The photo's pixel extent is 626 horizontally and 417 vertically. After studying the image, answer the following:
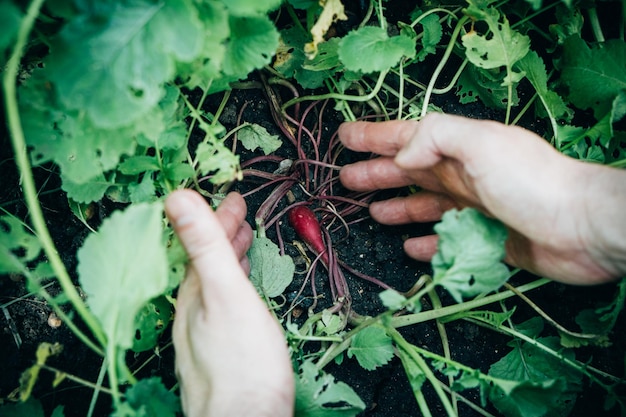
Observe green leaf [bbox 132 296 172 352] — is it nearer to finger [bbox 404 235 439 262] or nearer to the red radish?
the red radish

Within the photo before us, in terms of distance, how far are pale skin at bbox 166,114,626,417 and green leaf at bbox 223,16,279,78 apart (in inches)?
15.9

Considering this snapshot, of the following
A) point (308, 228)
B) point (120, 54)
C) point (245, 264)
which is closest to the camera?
point (120, 54)

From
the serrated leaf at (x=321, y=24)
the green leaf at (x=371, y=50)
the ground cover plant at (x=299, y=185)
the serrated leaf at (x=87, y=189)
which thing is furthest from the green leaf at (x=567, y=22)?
the serrated leaf at (x=87, y=189)

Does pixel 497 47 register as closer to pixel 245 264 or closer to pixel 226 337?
pixel 245 264

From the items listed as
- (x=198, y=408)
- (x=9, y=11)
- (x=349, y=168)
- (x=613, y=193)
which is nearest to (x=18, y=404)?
(x=198, y=408)

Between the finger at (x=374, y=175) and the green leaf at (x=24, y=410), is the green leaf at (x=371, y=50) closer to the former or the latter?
the finger at (x=374, y=175)

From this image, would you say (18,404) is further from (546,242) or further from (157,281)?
(546,242)

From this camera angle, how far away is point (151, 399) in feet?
4.04

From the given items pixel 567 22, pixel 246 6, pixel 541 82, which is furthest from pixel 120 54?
pixel 567 22

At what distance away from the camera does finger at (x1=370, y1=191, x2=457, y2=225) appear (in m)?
1.68

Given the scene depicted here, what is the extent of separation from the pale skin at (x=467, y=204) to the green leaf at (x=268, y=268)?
273 mm

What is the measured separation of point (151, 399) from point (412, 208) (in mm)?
1087

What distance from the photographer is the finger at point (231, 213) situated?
154 cm

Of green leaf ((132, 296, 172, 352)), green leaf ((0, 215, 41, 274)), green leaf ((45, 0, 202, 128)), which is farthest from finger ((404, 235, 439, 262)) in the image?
green leaf ((0, 215, 41, 274))
